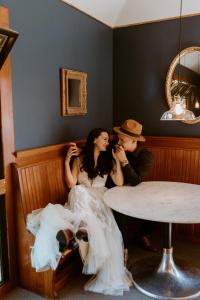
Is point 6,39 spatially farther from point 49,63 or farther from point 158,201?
point 158,201

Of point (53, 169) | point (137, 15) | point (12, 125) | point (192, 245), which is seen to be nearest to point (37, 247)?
point (53, 169)

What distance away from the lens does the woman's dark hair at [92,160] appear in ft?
8.13

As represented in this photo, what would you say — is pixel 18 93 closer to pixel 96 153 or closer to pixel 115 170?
pixel 96 153

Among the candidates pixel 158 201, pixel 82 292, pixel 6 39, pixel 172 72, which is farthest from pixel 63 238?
pixel 172 72

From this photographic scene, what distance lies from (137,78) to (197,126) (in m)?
0.86

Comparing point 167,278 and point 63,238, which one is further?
point 167,278

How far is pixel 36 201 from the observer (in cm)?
220

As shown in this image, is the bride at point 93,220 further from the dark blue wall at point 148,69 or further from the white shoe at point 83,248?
the dark blue wall at point 148,69

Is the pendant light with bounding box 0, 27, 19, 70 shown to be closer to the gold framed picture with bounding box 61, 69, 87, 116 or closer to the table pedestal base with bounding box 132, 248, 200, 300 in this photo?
the gold framed picture with bounding box 61, 69, 87, 116

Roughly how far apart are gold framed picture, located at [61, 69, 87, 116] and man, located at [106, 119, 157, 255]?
0.46 metres

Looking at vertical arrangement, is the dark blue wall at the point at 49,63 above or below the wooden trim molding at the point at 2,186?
above

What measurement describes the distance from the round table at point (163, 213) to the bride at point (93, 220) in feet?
0.52

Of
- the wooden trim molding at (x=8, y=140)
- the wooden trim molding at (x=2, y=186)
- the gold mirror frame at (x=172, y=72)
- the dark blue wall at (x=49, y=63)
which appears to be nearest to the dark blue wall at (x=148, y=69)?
the gold mirror frame at (x=172, y=72)

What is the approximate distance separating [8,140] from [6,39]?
2.30 feet
